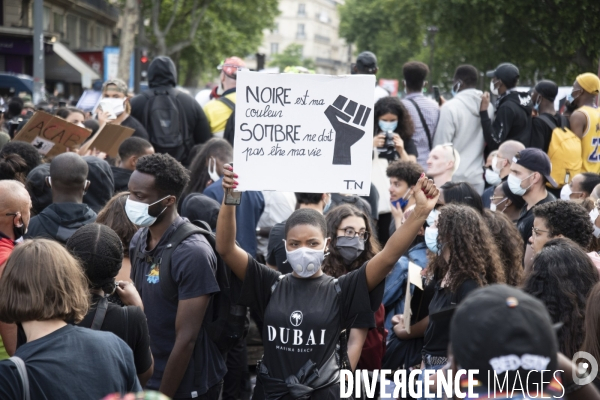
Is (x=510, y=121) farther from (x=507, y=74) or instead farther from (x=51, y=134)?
(x=51, y=134)

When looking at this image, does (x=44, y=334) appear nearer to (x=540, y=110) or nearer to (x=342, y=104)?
(x=342, y=104)

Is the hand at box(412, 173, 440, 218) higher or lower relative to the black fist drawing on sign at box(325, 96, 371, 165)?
lower

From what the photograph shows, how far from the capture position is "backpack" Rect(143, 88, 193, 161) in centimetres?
836

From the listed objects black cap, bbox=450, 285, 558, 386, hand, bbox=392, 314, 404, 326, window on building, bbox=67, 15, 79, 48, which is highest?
window on building, bbox=67, 15, 79, 48

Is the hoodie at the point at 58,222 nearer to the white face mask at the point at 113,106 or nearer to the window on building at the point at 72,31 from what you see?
the white face mask at the point at 113,106

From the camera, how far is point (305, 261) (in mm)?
4219

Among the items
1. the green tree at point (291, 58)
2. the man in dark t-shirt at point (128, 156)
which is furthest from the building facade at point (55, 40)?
the green tree at point (291, 58)

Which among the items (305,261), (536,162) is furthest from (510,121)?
(305,261)

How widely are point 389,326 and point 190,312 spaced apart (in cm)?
187

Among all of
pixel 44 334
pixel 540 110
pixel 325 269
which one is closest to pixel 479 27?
pixel 540 110

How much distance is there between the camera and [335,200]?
22.3 ft

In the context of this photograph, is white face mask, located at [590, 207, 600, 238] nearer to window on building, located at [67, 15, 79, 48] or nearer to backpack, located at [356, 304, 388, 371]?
backpack, located at [356, 304, 388, 371]

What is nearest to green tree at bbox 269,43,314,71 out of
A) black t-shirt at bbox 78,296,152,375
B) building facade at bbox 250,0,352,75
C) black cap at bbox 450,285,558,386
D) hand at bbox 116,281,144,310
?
building facade at bbox 250,0,352,75

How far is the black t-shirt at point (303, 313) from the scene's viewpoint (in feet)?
13.4
